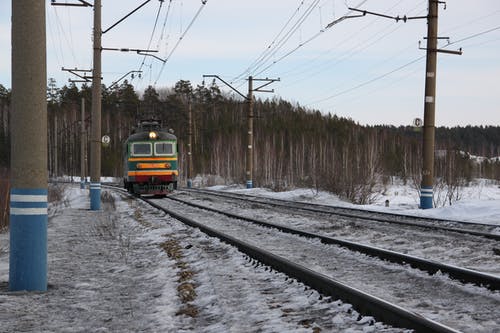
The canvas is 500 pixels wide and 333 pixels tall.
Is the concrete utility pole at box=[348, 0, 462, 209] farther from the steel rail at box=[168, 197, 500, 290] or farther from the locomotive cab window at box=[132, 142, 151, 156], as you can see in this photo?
the locomotive cab window at box=[132, 142, 151, 156]

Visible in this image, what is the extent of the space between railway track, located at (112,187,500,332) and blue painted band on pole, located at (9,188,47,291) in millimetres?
2862

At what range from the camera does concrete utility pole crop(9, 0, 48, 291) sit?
6.03 metres

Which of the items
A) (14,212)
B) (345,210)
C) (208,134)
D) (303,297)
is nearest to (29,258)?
(14,212)

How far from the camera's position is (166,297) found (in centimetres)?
573

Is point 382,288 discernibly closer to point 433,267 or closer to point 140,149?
point 433,267

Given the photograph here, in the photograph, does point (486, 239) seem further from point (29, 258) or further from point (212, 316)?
point (29, 258)

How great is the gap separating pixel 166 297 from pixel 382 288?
95.4 inches

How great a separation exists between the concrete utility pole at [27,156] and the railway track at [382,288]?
2922 millimetres

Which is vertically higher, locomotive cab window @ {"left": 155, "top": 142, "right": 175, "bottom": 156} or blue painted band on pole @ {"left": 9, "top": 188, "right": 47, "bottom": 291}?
locomotive cab window @ {"left": 155, "top": 142, "right": 175, "bottom": 156}

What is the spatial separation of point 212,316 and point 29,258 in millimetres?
2351

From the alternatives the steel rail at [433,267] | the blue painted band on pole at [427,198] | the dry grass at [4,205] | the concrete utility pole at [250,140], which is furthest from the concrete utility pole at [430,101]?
the concrete utility pole at [250,140]

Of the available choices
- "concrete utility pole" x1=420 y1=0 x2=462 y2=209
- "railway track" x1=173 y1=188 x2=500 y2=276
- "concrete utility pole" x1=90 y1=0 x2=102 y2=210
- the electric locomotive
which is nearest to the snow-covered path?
"railway track" x1=173 y1=188 x2=500 y2=276

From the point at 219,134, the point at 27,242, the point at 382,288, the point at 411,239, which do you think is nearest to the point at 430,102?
the point at 411,239

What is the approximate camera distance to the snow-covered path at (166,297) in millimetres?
4645
